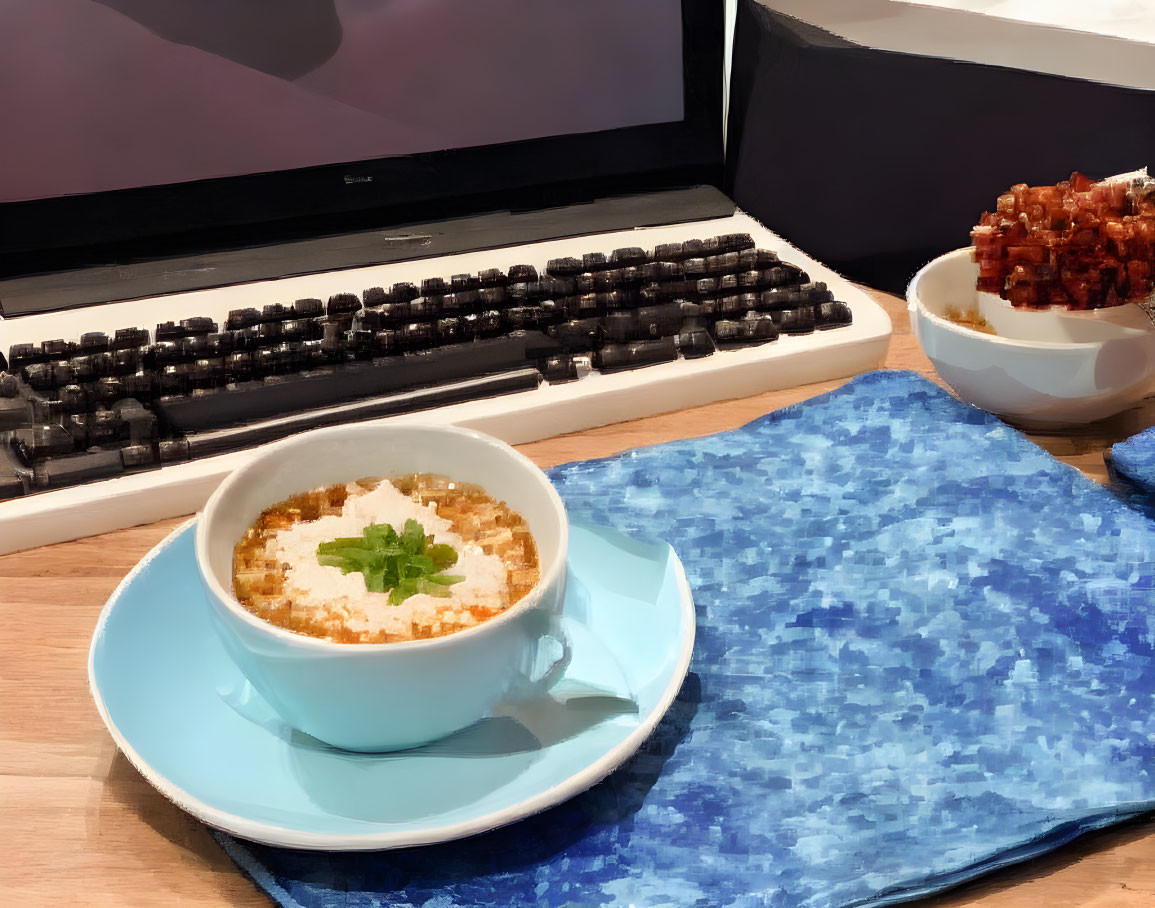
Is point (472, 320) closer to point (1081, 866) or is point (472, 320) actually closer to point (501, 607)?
point (501, 607)

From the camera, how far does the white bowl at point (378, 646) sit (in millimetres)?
370

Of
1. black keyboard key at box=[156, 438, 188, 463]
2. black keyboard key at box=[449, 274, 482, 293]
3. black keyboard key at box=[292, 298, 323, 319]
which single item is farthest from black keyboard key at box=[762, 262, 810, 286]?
black keyboard key at box=[156, 438, 188, 463]

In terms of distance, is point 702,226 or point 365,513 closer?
point 365,513

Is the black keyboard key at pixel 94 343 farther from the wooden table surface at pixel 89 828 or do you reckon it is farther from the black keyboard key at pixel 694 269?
the black keyboard key at pixel 694 269

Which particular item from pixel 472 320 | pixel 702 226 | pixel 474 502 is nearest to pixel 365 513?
pixel 474 502

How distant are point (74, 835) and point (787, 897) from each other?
0.28 meters

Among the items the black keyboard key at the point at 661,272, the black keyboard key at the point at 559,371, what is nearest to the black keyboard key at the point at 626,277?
the black keyboard key at the point at 661,272

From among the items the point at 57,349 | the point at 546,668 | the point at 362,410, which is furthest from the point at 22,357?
the point at 546,668

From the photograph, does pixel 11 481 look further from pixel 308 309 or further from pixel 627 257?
pixel 627 257

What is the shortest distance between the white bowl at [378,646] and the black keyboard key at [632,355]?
0.23m

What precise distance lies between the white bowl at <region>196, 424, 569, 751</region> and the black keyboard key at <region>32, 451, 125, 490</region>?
0.58 feet

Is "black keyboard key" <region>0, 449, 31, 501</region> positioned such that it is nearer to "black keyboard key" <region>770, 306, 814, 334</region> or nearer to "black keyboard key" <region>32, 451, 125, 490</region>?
"black keyboard key" <region>32, 451, 125, 490</region>

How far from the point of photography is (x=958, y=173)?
767mm

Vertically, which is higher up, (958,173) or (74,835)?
(958,173)
